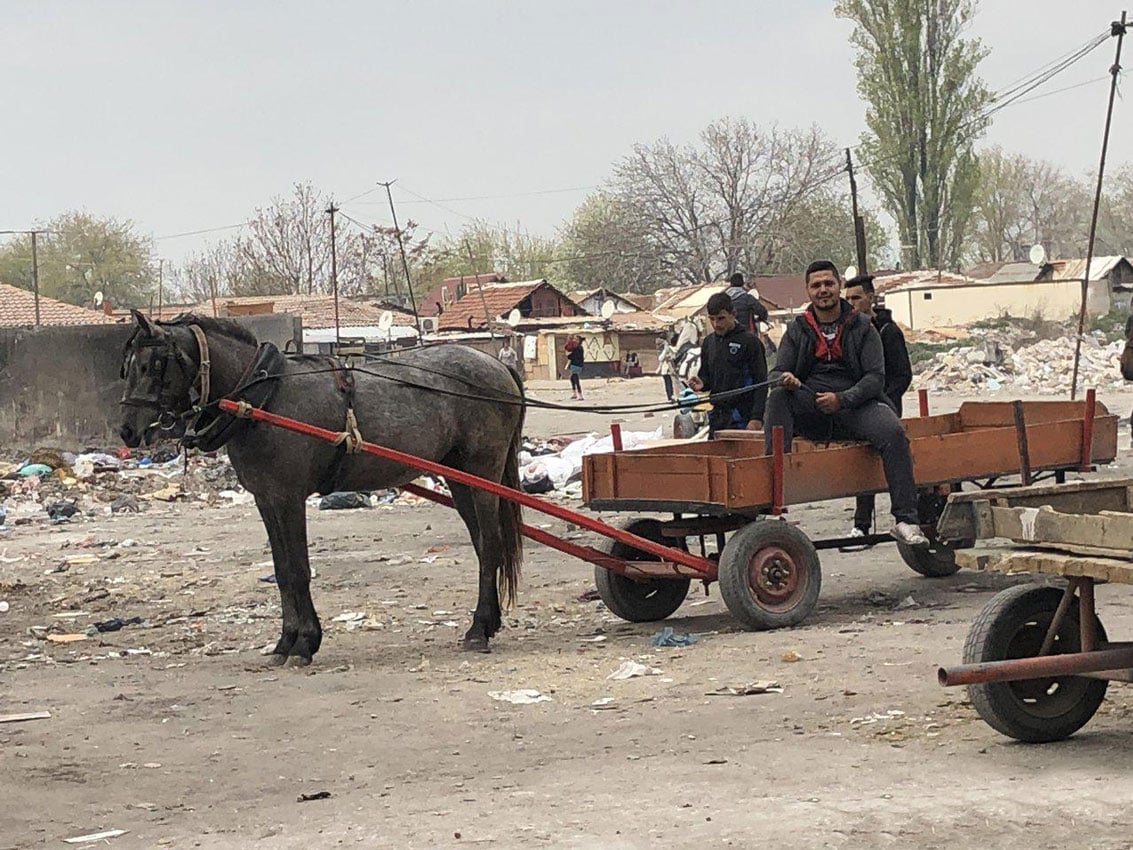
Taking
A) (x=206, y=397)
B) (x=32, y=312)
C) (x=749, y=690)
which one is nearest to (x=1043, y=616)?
(x=749, y=690)

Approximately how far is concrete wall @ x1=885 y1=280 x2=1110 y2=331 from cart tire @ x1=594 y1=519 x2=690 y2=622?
51461mm

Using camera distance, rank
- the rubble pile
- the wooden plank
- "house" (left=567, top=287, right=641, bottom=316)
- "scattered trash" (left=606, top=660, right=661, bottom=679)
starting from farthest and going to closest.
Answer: "house" (left=567, top=287, right=641, bottom=316) → the rubble pile → "scattered trash" (left=606, top=660, right=661, bottom=679) → the wooden plank

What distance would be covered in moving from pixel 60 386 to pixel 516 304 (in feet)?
165

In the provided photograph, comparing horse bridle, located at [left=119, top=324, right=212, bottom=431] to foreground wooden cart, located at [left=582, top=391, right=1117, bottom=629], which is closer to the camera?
horse bridle, located at [left=119, top=324, right=212, bottom=431]

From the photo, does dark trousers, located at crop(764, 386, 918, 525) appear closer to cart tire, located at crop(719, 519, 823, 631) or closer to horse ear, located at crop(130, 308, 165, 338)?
cart tire, located at crop(719, 519, 823, 631)

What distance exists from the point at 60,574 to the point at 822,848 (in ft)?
33.2

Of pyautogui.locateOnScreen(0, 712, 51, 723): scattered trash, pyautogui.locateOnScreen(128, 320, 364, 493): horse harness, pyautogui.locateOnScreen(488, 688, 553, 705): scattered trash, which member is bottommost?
pyautogui.locateOnScreen(0, 712, 51, 723): scattered trash

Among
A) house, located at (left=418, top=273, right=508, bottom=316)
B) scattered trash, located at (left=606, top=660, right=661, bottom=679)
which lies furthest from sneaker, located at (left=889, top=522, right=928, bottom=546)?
house, located at (left=418, top=273, right=508, bottom=316)

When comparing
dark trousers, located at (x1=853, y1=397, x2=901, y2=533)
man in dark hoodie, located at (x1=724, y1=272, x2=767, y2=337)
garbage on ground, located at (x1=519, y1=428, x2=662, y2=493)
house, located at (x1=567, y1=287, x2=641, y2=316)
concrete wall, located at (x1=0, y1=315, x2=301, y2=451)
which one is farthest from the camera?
house, located at (x1=567, y1=287, x2=641, y2=316)

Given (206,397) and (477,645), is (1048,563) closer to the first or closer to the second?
(477,645)

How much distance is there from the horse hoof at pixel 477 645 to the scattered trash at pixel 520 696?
1318mm

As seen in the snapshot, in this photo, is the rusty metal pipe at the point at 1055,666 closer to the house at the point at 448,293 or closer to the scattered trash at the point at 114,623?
the scattered trash at the point at 114,623

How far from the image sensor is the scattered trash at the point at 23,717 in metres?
7.85

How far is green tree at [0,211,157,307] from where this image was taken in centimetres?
8550
